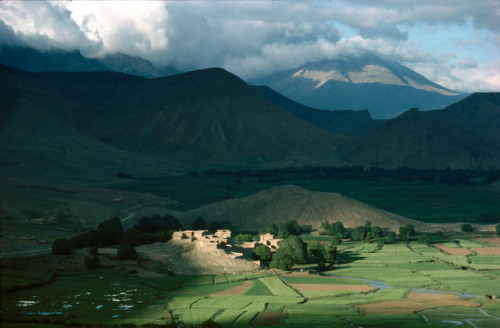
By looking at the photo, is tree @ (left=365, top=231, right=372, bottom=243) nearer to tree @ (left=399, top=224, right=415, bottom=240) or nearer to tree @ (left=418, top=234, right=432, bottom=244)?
tree @ (left=399, top=224, right=415, bottom=240)

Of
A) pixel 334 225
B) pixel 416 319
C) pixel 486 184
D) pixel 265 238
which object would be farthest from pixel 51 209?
pixel 486 184

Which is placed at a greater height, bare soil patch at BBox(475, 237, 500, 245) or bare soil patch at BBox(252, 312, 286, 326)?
bare soil patch at BBox(475, 237, 500, 245)

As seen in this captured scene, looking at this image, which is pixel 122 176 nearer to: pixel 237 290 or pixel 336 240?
pixel 336 240

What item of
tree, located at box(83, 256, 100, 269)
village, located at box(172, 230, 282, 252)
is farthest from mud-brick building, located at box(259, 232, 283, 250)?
tree, located at box(83, 256, 100, 269)

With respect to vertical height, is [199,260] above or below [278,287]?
above

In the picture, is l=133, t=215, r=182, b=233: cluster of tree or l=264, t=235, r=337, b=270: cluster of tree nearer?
l=264, t=235, r=337, b=270: cluster of tree

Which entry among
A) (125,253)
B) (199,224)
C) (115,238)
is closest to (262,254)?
(125,253)

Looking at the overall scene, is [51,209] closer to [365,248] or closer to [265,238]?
[265,238]
